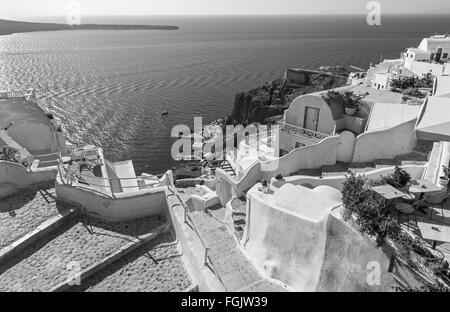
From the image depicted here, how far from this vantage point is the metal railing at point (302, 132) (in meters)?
22.5

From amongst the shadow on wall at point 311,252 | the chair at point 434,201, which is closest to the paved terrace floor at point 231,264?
the shadow on wall at point 311,252

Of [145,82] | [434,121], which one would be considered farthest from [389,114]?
[145,82]

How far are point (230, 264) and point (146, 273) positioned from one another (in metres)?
4.91

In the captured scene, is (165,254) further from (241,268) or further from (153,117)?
(153,117)

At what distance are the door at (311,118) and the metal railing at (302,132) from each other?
53 cm

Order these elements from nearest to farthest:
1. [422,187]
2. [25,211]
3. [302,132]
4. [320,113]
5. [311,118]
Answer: [25,211]
[422,187]
[320,113]
[311,118]
[302,132]

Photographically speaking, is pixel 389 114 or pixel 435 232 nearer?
pixel 435 232

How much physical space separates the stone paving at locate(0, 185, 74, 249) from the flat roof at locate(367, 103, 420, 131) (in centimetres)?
1868

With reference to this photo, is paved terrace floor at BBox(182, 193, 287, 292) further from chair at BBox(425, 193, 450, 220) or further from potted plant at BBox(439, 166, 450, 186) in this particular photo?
potted plant at BBox(439, 166, 450, 186)

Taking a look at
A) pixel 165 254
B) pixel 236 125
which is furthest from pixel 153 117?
pixel 165 254

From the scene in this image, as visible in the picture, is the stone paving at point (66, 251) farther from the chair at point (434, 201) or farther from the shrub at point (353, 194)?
the chair at point (434, 201)

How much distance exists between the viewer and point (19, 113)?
23672mm

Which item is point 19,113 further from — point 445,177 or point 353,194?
point 445,177

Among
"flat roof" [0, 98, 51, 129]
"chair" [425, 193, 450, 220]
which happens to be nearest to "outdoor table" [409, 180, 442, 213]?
"chair" [425, 193, 450, 220]
